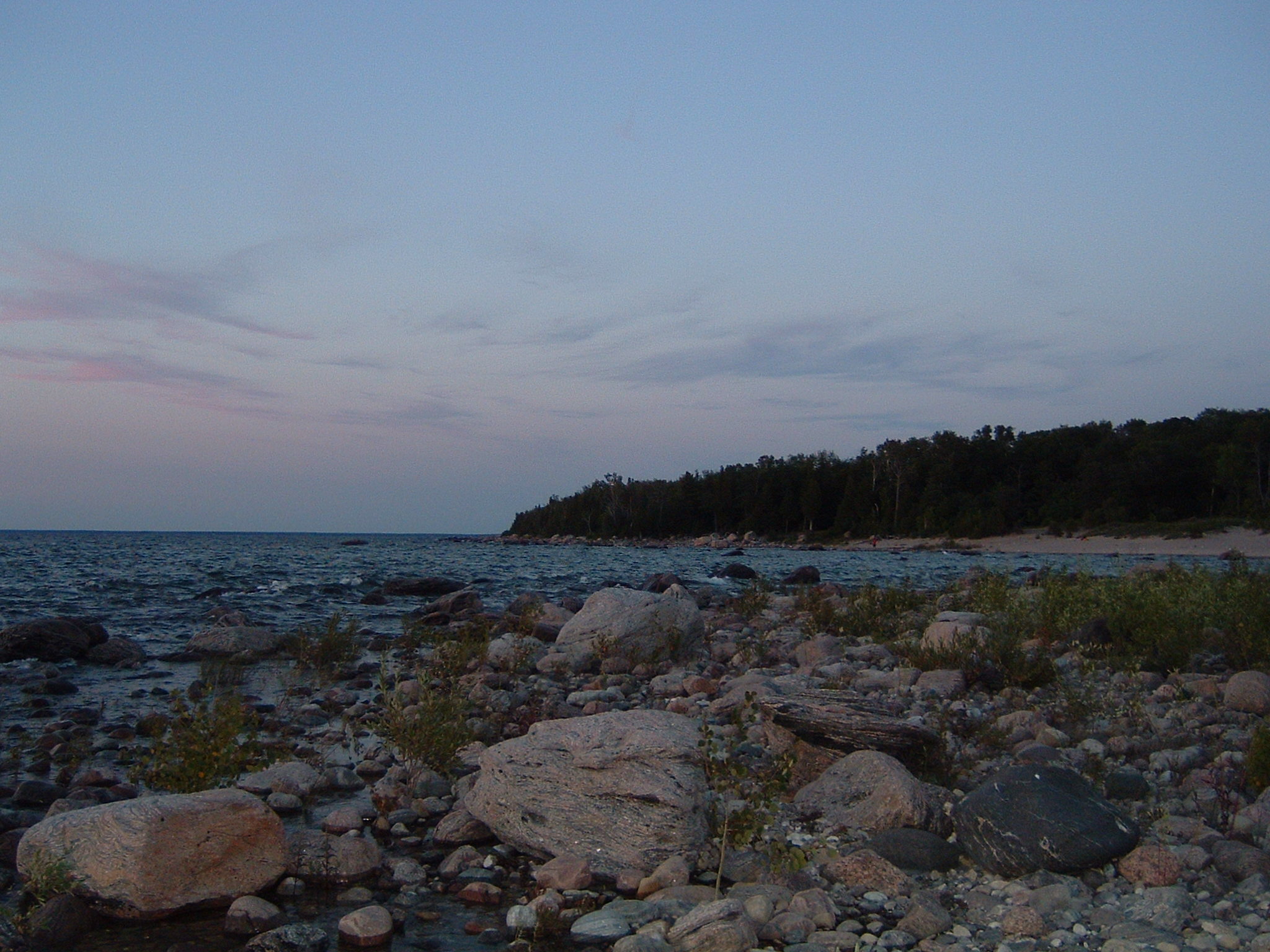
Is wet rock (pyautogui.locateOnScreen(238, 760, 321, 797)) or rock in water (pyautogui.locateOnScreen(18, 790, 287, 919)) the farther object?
wet rock (pyautogui.locateOnScreen(238, 760, 321, 797))

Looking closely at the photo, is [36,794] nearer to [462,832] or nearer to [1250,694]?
[462,832]

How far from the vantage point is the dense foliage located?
66.9m

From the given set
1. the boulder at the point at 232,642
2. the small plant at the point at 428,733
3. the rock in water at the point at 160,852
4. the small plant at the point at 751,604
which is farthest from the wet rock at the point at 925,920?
the small plant at the point at 751,604

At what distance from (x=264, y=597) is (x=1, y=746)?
17.7 meters

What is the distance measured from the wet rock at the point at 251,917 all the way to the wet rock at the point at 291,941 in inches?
7.1

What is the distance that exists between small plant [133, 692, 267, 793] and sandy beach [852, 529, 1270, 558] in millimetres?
49409

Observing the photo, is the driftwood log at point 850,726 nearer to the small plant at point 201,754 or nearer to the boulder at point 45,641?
the small plant at point 201,754

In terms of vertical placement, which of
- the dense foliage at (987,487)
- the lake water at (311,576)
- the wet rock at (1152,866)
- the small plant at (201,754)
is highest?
the dense foliage at (987,487)

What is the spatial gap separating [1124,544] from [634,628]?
184 ft

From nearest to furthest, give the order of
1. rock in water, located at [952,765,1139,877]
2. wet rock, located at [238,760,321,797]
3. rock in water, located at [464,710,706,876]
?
1. rock in water, located at [952,765,1139,877]
2. rock in water, located at [464,710,706,876]
3. wet rock, located at [238,760,321,797]

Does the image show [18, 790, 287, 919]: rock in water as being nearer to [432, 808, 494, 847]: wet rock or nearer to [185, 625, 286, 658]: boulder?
[432, 808, 494, 847]: wet rock

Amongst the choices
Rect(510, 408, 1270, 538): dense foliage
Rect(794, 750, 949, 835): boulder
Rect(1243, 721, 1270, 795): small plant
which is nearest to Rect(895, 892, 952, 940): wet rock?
Rect(794, 750, 949, 835): boulder

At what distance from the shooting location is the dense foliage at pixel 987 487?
66.9 m

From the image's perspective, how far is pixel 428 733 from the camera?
7699mm
